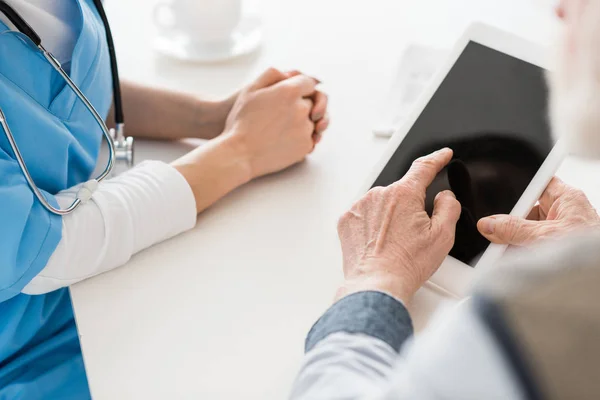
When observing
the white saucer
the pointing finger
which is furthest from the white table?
the pointing finger

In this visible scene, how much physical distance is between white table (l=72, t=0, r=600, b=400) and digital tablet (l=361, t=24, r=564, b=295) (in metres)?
0.07

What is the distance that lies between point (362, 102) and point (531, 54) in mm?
322

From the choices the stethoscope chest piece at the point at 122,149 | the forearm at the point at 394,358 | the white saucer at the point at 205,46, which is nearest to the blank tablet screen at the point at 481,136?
the forearm at the point at 394,358

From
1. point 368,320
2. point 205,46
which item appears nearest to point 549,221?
point 368,320

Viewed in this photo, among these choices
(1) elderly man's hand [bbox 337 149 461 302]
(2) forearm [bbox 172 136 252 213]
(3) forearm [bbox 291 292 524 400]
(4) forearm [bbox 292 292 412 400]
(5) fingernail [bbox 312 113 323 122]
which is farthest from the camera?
(5) fingernail [bbox 312 113 323 122]

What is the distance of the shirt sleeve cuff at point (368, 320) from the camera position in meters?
0.65

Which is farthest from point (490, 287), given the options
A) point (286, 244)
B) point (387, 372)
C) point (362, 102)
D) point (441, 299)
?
point (362, 102)

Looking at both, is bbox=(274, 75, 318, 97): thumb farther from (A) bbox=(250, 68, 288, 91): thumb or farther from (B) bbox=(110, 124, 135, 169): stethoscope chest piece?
(B) bbox=(110, 124, 135, 169): stethoscope chest piece

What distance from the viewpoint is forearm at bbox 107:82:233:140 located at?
3.67ft

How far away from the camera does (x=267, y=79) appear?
3.60 feet

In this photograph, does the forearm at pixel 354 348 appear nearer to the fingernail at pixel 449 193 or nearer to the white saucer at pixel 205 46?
the fingernail at pixel 449 193

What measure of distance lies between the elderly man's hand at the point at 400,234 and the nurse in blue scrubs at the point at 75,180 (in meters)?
0.22

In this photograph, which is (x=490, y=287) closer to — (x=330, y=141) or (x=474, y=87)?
(x=474, y=87)

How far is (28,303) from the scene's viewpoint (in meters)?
0.90
